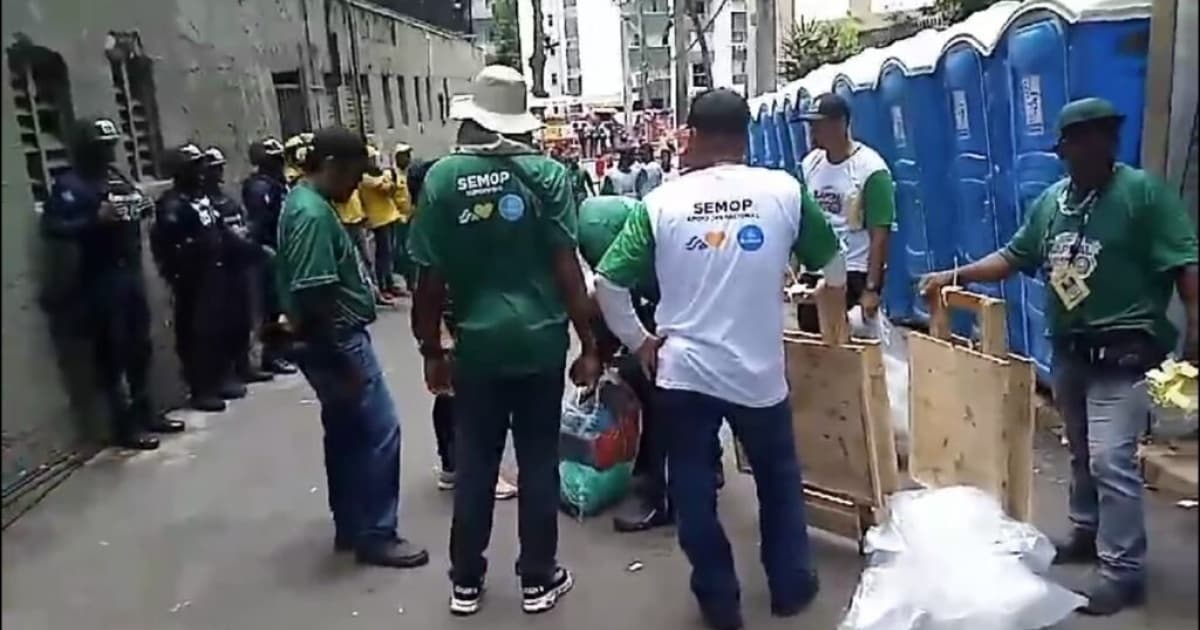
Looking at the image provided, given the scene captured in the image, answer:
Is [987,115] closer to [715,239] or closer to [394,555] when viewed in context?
[715,239]

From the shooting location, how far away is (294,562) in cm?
488

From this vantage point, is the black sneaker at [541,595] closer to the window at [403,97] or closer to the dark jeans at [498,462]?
the dark jeans at [498,462]

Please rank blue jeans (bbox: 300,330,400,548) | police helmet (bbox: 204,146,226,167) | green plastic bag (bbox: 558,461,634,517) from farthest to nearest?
1. police helmet (bbox: 204,146,226,167)
2. green plastic bag (bbox: 558,461,634,517)
3. blue jeans (bbox: 300,330,400,548)

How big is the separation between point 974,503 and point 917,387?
653 mm

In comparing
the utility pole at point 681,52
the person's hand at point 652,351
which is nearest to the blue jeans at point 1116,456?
the person's hand at point 652,351

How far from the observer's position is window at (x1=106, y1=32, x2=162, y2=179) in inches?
301

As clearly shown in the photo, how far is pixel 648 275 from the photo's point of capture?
371 centimetres

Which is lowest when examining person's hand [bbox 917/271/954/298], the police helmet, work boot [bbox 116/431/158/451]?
work boot [bbox 116/431/158/451]

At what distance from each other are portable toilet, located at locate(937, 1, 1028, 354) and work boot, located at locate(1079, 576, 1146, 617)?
278 cm

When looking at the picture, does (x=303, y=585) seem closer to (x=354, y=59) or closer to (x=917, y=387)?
(x=917, y=387)

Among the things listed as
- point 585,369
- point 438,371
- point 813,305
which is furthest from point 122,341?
point 813,305

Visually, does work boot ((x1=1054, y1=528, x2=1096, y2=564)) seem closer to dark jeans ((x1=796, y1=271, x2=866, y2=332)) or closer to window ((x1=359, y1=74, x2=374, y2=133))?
dark jeans ((x1=796, y1=271, x2=866, y2=332))

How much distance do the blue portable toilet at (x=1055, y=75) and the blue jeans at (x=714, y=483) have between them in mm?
2011

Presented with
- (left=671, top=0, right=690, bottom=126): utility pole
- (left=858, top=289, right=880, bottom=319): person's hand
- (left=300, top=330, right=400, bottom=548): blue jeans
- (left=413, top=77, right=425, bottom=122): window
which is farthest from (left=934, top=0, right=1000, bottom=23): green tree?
(left=300, top=330, right=400, bottom=548): blue jeans
